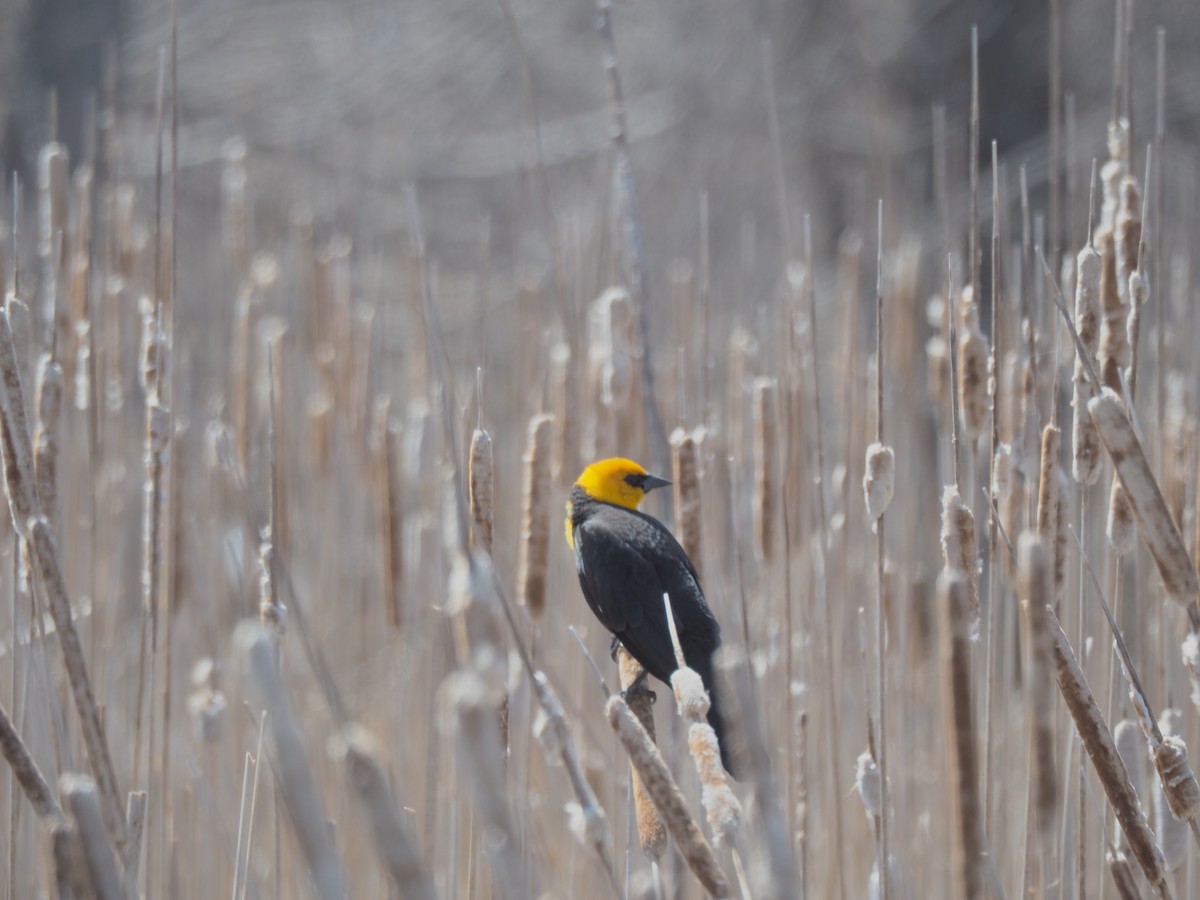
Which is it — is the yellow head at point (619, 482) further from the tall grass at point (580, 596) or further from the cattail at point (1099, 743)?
the cattail at point (1099, 743)

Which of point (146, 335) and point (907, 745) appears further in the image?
point (907, 745)

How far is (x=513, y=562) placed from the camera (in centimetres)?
232

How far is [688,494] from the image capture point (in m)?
1.32

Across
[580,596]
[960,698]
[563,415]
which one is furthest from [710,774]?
[580,596]

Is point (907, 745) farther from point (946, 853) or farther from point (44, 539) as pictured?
point (44, 539)

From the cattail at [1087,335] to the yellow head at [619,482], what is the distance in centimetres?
84

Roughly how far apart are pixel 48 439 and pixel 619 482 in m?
0.97

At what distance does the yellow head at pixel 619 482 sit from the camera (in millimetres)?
1920

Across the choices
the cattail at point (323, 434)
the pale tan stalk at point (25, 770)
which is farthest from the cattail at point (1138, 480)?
the cattail at point (323, 434)

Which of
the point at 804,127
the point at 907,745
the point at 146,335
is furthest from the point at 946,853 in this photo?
the point at 804,127

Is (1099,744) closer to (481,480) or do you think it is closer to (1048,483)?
(1048,483)

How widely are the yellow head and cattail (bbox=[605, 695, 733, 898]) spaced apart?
3.61ft

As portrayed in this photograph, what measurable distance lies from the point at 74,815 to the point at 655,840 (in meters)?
0.65

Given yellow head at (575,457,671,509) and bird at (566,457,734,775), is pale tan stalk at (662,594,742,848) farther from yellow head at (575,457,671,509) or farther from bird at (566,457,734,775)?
yellow head at (575,457,671,509)
